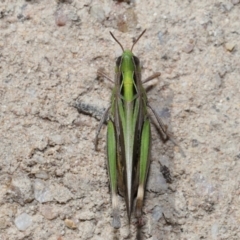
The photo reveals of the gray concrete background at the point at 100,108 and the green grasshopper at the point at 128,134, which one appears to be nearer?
the green grasshopper at the point at 128,134

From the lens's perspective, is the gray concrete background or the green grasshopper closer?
the green grasshopper

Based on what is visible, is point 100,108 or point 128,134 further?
point 100,108

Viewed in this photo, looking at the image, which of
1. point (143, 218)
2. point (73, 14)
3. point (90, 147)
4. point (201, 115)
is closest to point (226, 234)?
point (143, 218)

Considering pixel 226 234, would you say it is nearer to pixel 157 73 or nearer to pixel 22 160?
pixel 157 73
